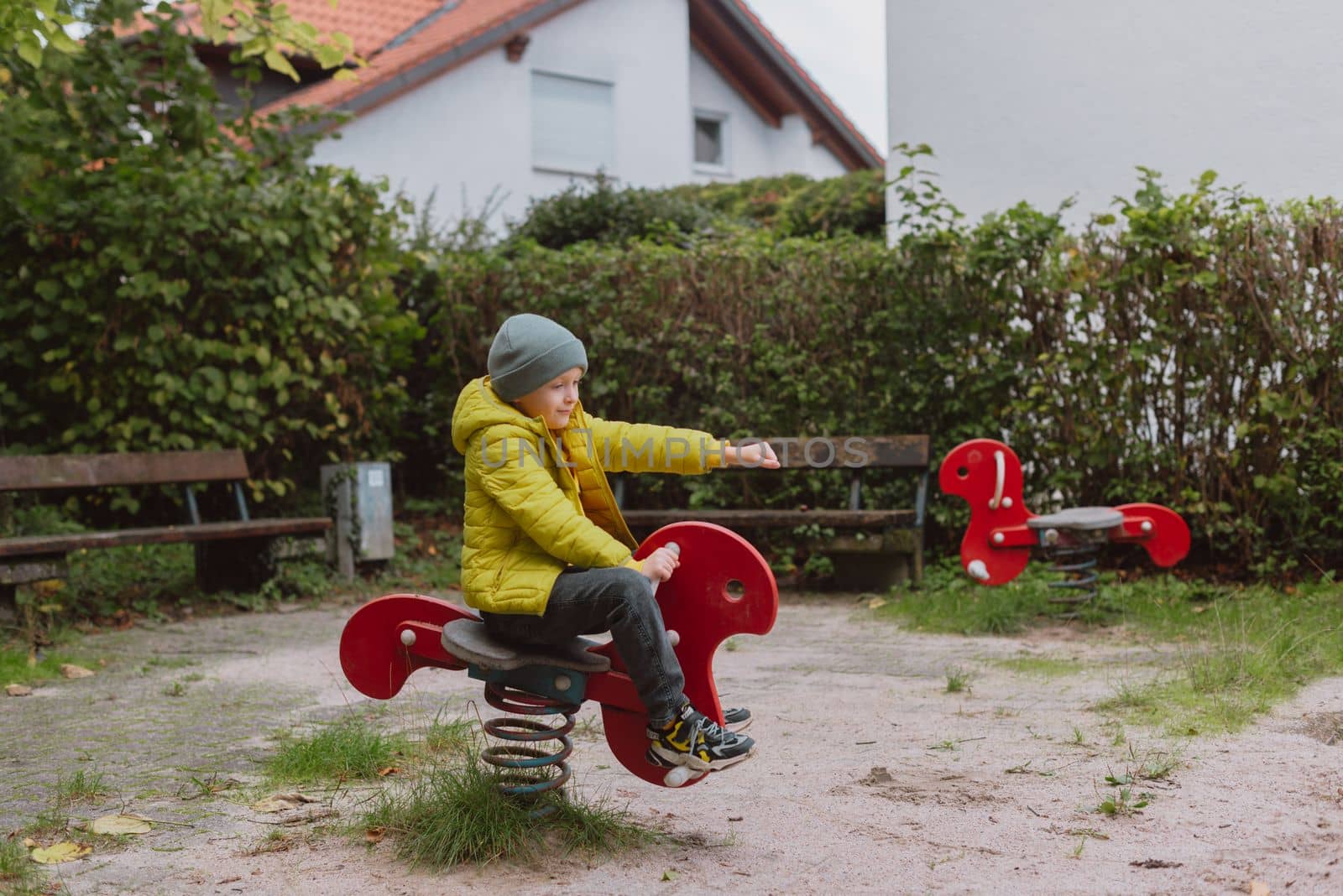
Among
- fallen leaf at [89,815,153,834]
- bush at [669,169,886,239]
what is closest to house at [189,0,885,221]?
bush at [669,169,886,239]

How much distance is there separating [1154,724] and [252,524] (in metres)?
5.91

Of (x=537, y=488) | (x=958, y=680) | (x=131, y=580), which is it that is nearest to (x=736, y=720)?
(x=537, y=488)

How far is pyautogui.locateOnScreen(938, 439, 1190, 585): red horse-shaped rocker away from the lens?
719 cm

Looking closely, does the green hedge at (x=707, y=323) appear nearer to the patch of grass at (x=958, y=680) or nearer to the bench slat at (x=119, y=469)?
the bench slat at (x=119, y=469)

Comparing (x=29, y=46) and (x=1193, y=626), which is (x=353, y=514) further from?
(x=1193, y=626)

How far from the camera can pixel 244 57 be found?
8570 millimetres

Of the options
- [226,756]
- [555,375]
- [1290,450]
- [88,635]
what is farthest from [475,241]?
[555,375]

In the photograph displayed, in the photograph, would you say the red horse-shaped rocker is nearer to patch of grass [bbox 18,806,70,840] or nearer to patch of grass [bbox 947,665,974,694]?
patch of grass [bbox 947,665,974,694]

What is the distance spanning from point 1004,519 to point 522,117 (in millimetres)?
14376

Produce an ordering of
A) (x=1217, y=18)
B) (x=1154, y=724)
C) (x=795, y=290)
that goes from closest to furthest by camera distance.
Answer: (x=1154, y=724) → (x=795, y=290) → (x=1217, y=18)

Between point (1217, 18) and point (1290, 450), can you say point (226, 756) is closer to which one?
point (1290, 450)

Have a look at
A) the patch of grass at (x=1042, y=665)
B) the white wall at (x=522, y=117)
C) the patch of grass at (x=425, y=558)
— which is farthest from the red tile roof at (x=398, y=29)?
the patch of grass at (x=1042, y=665)

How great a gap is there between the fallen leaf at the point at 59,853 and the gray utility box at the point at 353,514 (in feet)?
18.7

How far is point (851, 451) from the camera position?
28.4 ft
